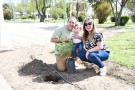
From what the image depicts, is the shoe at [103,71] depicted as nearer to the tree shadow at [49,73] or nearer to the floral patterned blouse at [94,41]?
the tree shadow at [49,73]

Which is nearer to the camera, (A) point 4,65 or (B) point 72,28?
(B) point 72,28

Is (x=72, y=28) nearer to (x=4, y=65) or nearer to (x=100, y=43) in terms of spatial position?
(x=100, y=43)

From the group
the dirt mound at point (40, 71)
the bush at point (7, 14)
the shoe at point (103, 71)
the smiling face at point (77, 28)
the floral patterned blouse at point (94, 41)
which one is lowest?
the bush at point (7, 14)

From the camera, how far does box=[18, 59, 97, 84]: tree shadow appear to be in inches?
253

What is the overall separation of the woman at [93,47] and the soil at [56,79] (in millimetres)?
337

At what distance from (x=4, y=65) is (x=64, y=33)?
2144 mm

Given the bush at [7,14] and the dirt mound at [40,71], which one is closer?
the dirt mound at [40,71]

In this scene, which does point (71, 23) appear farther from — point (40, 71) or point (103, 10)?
point (103, 10)

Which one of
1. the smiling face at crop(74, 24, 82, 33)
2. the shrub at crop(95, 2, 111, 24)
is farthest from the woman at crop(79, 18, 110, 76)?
the shrub at crop(95, 2, 111, 24)

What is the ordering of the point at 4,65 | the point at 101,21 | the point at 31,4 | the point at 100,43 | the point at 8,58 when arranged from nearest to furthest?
the point at 100,43, the point at 4,65, the point at 8,58, the point at 101,21, the point at 31,4

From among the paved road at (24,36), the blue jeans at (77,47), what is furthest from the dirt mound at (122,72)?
the paved road at (24,36)

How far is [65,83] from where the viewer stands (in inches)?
240

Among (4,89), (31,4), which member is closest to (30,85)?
(4,89)

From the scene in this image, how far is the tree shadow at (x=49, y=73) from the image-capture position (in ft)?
21.1
